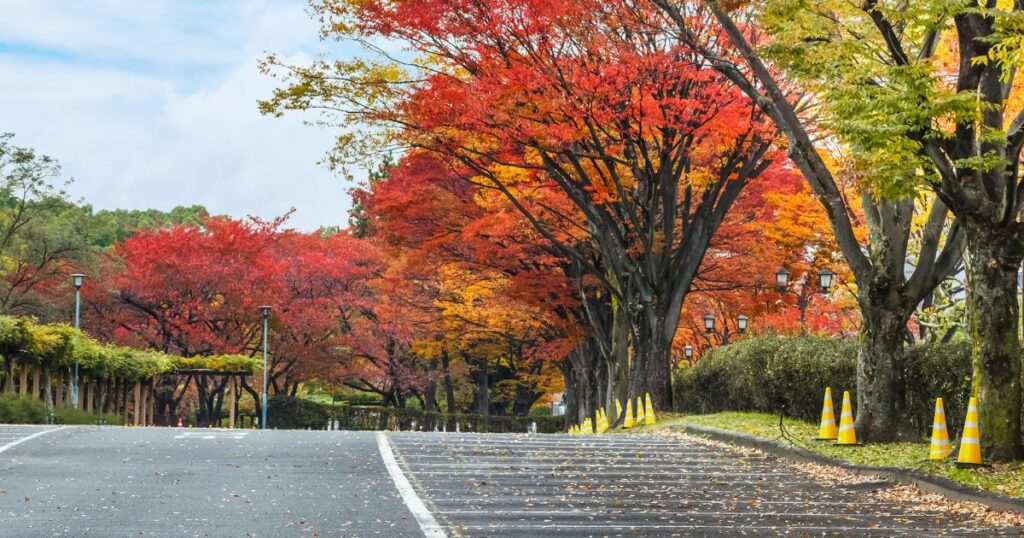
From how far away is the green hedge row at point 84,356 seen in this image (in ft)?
98.1

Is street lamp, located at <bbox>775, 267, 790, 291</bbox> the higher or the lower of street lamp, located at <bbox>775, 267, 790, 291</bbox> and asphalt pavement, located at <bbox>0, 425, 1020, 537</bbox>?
the higher

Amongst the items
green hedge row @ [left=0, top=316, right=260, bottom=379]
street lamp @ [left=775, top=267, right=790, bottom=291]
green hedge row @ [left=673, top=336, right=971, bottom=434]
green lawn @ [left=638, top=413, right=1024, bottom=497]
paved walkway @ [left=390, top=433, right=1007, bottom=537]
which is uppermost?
street lamp @ [left=775, top=267, right=790, bottom=291]

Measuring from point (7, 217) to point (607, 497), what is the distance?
136 ft

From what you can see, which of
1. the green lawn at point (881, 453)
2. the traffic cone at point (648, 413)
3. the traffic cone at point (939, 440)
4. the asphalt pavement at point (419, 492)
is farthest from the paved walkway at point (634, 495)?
the traffic cone at point (648, 413)

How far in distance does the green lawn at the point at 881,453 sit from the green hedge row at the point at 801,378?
506 mm

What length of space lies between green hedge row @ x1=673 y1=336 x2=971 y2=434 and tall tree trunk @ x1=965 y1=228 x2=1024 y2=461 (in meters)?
2.34

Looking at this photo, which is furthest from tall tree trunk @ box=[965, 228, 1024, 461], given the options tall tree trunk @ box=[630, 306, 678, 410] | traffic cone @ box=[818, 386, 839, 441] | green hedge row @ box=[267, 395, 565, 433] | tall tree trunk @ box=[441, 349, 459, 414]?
tall tree trunk @ box=[441, 349, 459, 414]

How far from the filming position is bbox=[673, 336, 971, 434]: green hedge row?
15.1 metres

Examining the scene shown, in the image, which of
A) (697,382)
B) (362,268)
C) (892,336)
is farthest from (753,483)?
(362,268)

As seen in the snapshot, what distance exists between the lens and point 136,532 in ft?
27.5

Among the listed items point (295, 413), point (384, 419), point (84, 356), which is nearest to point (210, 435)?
point (84, 356)

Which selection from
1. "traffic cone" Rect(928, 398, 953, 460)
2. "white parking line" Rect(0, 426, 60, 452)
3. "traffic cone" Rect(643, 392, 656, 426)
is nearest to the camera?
"traffic cone" Rect(928, 398, 953, 460)

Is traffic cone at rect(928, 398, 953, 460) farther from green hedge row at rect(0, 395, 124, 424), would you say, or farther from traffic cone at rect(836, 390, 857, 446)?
green hedge row at rect(0, 395, 124, 424)

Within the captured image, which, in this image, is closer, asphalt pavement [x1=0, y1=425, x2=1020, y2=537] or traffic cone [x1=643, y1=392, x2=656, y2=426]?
asphalt pavement [x1=0, y1=425, x2=1020, y2=537]
